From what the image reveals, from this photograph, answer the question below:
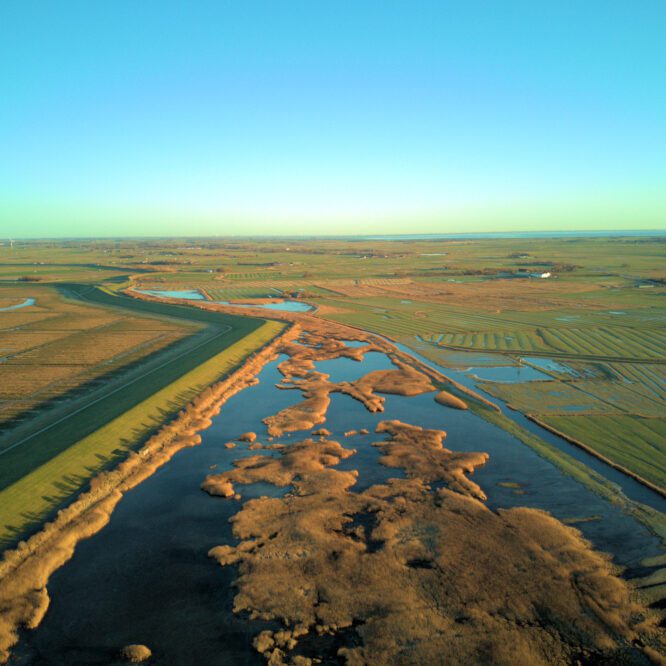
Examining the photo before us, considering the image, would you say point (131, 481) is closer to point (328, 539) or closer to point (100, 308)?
point (328, 539)

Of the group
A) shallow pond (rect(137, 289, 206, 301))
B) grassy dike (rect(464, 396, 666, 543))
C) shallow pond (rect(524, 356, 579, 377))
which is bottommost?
grassy dike (rect(464, 396, 666, 543))

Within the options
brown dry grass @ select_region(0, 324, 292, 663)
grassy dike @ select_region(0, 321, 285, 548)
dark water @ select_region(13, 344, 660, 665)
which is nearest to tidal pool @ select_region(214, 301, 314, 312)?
grassy dike @ select_region(0, 321, 285, 548)

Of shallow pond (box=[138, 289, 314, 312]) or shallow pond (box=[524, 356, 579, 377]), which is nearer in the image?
shallow pond (box=[524, 356, 579, 377])

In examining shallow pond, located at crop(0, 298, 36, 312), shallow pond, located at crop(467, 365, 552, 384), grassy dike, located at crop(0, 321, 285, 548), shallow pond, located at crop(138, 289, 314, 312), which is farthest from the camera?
shallow pond, located at crop(138, 289, 314, 312)

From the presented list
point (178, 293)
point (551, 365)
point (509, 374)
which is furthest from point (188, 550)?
point (178, 293)

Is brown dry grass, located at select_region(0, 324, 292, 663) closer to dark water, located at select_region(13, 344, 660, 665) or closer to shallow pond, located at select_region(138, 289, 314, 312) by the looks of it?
dark water, located at select_region(13, 344, 660, 665)

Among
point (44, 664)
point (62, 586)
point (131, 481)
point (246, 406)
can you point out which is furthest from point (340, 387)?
point (44, 664)

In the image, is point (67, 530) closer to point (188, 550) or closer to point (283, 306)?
point (188, 550)
